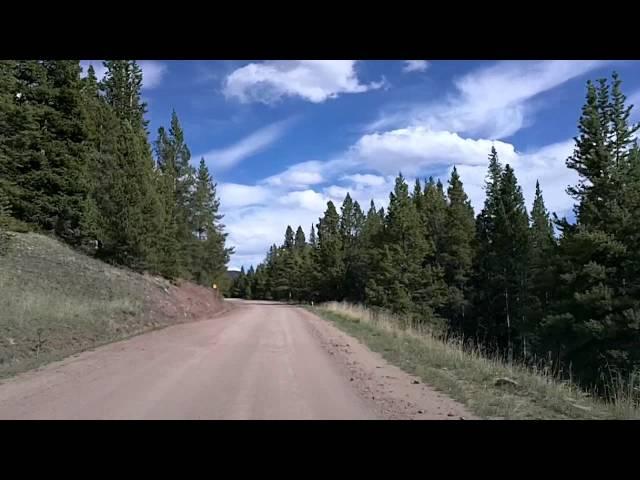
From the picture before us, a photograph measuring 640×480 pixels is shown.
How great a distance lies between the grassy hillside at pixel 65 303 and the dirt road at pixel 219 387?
1.27m

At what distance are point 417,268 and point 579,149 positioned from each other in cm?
2713

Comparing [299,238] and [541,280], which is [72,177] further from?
[299,238]

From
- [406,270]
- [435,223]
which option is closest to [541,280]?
[406,270]

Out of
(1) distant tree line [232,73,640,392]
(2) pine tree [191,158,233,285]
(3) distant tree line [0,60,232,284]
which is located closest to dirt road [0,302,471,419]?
(1) distant tree line [232,73,640,392]

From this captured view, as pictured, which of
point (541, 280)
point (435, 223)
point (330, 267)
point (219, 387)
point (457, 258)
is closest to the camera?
point (219, 387)

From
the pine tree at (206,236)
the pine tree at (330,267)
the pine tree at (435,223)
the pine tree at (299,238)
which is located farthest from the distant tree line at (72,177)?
the pine tree at (299,238)

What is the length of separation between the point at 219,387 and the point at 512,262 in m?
51.1

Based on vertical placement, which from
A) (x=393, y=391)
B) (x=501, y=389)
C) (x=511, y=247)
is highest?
(x=511, y=247)

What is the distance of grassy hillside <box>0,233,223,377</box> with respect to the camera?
46.5ft

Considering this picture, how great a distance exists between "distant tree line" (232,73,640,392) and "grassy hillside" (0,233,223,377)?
1351 centimetres

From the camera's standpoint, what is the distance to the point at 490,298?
59.8 metres

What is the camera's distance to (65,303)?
19.1 m

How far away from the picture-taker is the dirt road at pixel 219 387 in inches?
298
